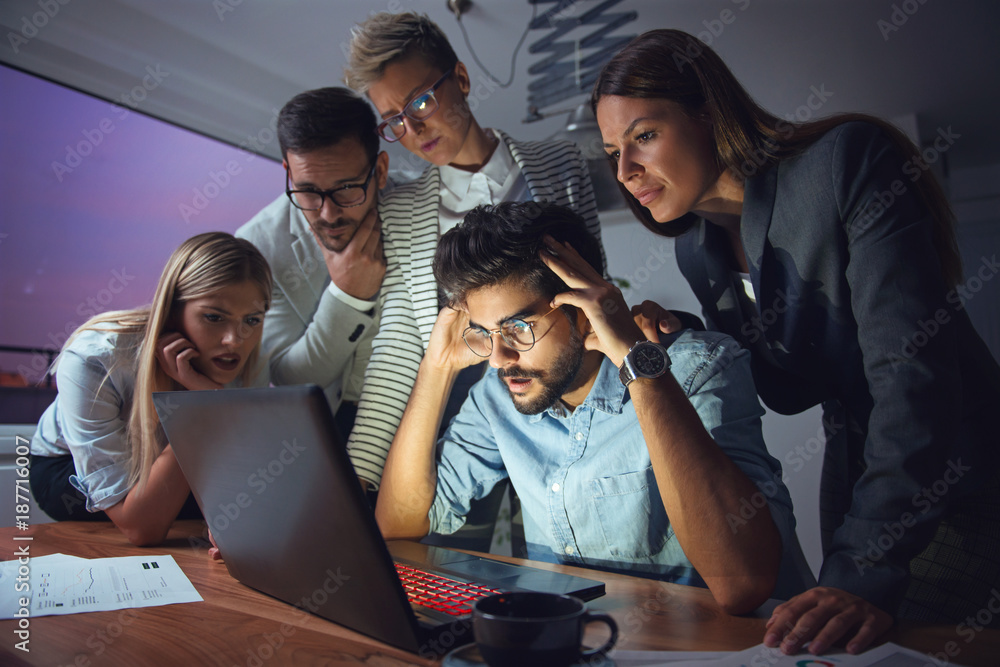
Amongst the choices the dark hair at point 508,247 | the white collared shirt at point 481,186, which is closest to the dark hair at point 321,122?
the white collared shirt at point 481,186

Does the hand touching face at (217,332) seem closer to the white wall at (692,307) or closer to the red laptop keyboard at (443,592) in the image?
the red laptop keyboard at (443,592)

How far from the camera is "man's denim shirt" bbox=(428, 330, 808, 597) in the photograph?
117 cm

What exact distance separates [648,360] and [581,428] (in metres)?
0.32

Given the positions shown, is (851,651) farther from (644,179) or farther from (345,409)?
(345,409)

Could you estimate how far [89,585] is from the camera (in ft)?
3.24

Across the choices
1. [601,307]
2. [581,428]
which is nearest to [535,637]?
[601,307]

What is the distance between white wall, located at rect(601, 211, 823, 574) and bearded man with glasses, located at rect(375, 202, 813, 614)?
8.13 feet

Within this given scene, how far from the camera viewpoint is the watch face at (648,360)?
107 cm

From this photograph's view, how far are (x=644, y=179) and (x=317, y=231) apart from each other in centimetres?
93

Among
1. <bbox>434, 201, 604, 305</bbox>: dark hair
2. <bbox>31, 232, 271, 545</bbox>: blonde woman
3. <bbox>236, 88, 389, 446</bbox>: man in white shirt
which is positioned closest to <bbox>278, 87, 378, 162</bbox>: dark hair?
<bbox>236, 88, 389, 446</bbox>: man in white shirt

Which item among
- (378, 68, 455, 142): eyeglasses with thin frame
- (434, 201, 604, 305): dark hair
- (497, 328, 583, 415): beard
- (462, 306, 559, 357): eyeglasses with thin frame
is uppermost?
(378, 68, 455, 142): eyeglasses with thin frame

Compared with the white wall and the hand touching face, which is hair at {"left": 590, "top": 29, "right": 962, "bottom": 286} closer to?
the hand touching face

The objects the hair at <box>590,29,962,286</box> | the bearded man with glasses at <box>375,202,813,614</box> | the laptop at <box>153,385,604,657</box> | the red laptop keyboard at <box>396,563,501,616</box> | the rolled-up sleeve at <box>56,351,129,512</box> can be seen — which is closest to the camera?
the laptop at <box>153,385,604,657</box>

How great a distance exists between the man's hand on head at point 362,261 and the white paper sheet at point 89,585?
88 cm
